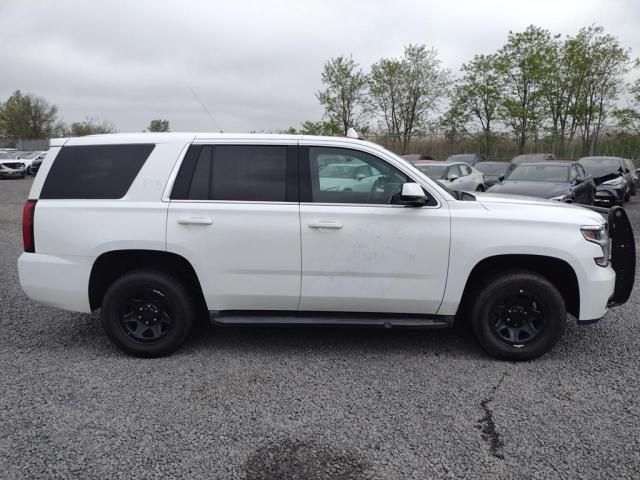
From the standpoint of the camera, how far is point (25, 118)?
156ft

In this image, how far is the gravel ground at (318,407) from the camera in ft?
8.39

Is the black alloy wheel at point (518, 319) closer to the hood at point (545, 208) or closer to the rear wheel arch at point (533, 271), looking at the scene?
the rear wheel arch at point (533, 271)

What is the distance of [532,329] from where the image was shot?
376 centimetres

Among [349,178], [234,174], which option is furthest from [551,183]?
[234,174]

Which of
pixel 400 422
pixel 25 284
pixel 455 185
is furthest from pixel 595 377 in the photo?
pixel 455 185

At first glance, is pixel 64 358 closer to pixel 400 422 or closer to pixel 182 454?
pixel 182 454

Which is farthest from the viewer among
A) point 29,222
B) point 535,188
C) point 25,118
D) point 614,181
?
point 25,118

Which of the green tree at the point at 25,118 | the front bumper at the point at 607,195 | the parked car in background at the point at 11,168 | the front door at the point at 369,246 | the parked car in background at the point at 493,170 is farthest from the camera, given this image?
the green tree at the point at 25,118

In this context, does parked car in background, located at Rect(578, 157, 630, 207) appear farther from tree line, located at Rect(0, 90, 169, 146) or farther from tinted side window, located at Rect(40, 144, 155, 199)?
tree line, located at Rect(0, 90, 169, 146)

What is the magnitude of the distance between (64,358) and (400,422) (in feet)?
9.26

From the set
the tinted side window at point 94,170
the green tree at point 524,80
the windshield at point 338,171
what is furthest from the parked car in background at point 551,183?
the green tree at point 524,80

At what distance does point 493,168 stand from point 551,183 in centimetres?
755

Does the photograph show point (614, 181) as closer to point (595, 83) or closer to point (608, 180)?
point (608, 180)

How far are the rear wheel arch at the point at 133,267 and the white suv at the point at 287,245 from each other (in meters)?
0.02
